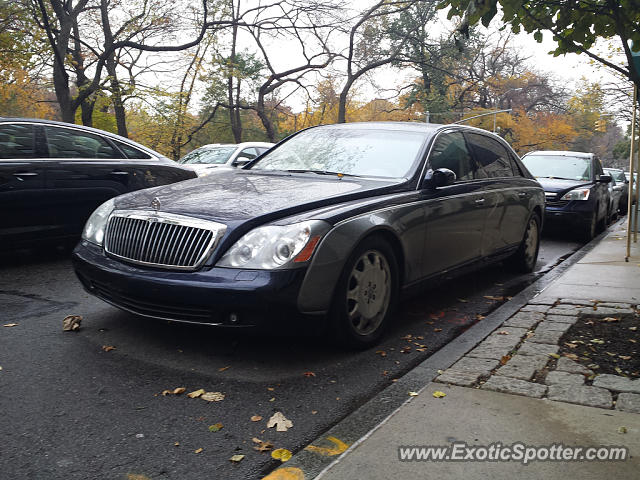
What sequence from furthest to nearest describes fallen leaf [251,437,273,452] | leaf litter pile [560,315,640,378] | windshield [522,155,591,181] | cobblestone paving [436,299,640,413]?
1. windshield [522,155,591,181]
2. leaf litter pile [560,315,640,378]
3. cobblestone paving [436,299,640,413]
4. fallen leaf [251,437,273,452]

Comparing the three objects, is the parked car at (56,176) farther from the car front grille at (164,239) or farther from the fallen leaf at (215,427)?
the fallen leaf at (215,427)

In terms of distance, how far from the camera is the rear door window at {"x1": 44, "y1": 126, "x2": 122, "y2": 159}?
6.64 m

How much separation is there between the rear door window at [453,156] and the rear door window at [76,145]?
3753 mm

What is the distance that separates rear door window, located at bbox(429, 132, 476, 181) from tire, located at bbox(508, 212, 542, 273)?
171 cm

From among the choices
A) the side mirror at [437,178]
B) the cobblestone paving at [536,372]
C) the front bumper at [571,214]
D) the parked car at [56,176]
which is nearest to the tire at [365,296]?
the cobblestone paving at [536,372]

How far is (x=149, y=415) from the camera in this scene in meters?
3.11

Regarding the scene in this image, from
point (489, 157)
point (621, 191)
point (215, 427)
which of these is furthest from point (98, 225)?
point (621, 191)

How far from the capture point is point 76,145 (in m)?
6.84

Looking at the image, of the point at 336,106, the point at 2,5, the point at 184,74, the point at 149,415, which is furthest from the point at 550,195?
the point at 336,106

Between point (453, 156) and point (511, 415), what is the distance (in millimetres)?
2979

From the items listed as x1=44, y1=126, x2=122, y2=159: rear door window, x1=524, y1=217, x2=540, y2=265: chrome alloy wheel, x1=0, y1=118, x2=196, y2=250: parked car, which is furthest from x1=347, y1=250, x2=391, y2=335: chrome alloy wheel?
x1=44, y1=126, x2=122, y2=159: rear door window

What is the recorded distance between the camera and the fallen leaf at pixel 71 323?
14.4 feet

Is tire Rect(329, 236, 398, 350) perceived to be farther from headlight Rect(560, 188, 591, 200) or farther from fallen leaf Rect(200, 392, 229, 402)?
headlight Rect(560, 188, 591, 200)

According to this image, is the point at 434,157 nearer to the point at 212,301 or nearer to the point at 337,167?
the point at 337,167
